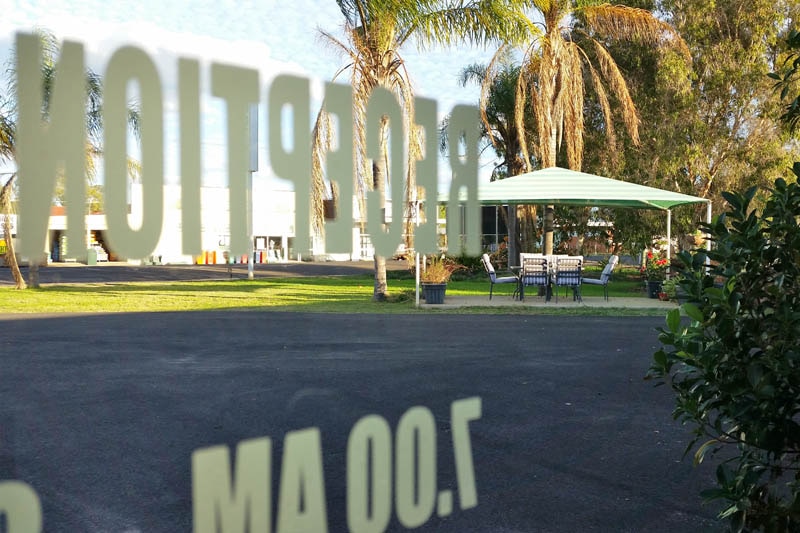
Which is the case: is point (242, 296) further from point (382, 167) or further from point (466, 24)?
point (382, 167)

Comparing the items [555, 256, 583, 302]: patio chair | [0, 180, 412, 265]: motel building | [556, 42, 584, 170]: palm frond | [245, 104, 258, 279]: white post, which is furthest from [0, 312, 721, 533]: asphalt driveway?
[556, 42, 584, 170]: palm frond

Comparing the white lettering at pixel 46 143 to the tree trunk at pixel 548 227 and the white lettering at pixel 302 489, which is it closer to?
the white lettering at pixel 302 489

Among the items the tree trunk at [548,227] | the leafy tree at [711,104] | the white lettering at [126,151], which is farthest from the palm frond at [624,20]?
the white lettering at [126,151]

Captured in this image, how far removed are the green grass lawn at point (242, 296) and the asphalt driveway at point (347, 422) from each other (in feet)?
14.5

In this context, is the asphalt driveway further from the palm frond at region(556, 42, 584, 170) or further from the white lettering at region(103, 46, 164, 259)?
the palm frond at region(556, 42, 584, 170)

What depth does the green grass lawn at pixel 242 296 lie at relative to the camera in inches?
566

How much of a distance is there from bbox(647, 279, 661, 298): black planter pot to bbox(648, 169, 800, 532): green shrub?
14.4 metres

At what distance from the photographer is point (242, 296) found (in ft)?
59.5

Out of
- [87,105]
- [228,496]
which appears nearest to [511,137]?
[228,496]

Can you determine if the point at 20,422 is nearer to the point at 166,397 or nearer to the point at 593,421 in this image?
the point at 166,397

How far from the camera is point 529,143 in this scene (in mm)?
23625

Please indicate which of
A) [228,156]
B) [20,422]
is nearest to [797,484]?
[228,156]

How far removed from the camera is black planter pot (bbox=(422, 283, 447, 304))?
14906 millimetres

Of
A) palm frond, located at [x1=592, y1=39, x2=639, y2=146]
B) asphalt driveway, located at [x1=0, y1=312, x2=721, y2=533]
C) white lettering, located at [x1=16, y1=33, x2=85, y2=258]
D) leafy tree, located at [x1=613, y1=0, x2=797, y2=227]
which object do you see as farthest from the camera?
leafy tree, located at [x1=613, y1=0, x2=797, y2=227]
